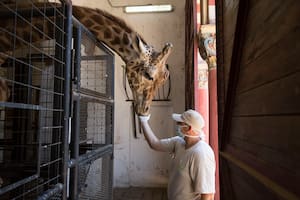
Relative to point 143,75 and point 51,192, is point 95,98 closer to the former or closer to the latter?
point 143,75

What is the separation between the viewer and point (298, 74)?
517 millimetres

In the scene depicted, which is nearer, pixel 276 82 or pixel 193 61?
pixel 276 82

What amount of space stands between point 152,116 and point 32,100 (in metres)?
2.66

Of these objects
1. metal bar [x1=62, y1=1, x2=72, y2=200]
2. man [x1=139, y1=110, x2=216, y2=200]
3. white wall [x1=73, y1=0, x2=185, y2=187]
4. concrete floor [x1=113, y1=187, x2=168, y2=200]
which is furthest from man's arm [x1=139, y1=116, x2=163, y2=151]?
white wall [x1=73, y1=0, x2=185, y2=187]

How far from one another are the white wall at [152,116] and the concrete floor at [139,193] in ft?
0.47

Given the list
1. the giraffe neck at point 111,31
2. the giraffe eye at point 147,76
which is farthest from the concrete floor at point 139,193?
the giraffe neck at point 111,31

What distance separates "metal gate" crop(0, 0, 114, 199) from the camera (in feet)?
3.43

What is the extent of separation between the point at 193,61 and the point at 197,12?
532 millimetres

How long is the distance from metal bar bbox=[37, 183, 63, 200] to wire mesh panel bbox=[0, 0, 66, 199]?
0.03 meters

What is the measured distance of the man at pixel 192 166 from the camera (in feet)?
4.59

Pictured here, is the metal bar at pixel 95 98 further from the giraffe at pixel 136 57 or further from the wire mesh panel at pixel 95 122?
the giraffe at pixel 136 57

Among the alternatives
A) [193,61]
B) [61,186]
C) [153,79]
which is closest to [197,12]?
[193,61]

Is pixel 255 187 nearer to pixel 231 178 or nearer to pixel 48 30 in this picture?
pixel 231 178

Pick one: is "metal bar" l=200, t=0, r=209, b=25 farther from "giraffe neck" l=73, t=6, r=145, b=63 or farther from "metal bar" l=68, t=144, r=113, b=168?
"metal bar" l=68, t=144, r=113, b=168
